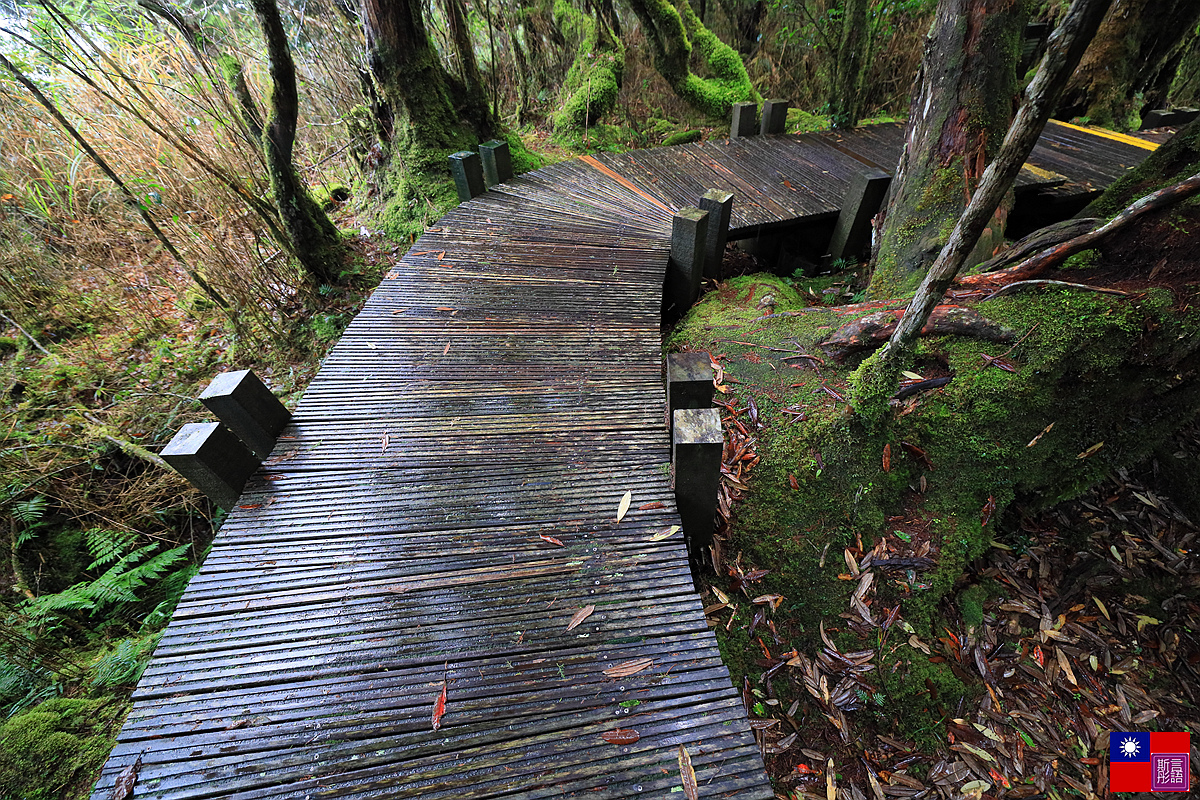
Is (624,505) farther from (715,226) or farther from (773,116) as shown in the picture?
(773,116)

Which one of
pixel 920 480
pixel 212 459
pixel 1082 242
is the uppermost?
pixel 1082 242

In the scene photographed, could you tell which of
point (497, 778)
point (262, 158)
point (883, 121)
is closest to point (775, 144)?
point (883, 121)

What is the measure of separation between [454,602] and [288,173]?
5889mm

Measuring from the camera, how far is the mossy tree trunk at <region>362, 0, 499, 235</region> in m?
6.42

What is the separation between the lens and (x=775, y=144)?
7.57m

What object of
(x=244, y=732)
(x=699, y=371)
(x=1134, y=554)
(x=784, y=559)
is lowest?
(x=1134, y=554)

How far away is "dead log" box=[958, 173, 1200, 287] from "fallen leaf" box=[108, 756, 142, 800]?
17.7 ft

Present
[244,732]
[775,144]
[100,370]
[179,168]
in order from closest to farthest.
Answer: [244,732] < [179,168] < [100,370] < [775,144]

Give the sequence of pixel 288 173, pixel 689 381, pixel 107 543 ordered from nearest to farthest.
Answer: pixel 689 381 → pixel 107 543 → pixel 288 173

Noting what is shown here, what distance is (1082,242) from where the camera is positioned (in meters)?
3.12

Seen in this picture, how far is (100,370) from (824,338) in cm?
833

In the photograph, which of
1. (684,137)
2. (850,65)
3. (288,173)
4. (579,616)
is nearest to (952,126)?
(850,65)

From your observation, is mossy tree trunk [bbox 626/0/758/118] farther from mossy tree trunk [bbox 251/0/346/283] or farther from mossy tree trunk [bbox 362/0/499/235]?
mossy tree trunk [bbox 251/0/346/283]

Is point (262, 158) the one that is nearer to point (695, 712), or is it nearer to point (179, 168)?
point (179, 168)
